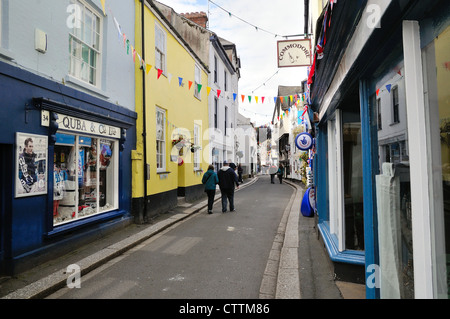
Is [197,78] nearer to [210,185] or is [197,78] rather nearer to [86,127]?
[210,185]

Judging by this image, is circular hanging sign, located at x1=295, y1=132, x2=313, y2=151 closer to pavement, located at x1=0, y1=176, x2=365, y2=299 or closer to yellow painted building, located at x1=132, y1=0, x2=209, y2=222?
pavement, located at x1=0, y1=176, x2=365, y2=299

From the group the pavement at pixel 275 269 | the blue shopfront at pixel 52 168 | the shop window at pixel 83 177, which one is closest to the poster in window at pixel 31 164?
the blue shopfront at pixel 52 168

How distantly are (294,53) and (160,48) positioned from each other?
4985 mm

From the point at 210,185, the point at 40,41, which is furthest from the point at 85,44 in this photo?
the point at 210,185

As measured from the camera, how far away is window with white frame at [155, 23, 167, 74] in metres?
9.90

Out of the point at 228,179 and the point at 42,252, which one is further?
the point at 228,179

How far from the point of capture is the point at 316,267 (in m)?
4.81

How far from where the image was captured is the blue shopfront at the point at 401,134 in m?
1.90

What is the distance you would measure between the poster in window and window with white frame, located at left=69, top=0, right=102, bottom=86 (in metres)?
1.87

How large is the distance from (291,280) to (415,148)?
9.66ft

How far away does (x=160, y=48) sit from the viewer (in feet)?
33.2

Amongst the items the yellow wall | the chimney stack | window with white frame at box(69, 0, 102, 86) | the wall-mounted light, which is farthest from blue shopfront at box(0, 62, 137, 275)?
the chimney stack

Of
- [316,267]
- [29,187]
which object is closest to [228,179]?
[316,267]
